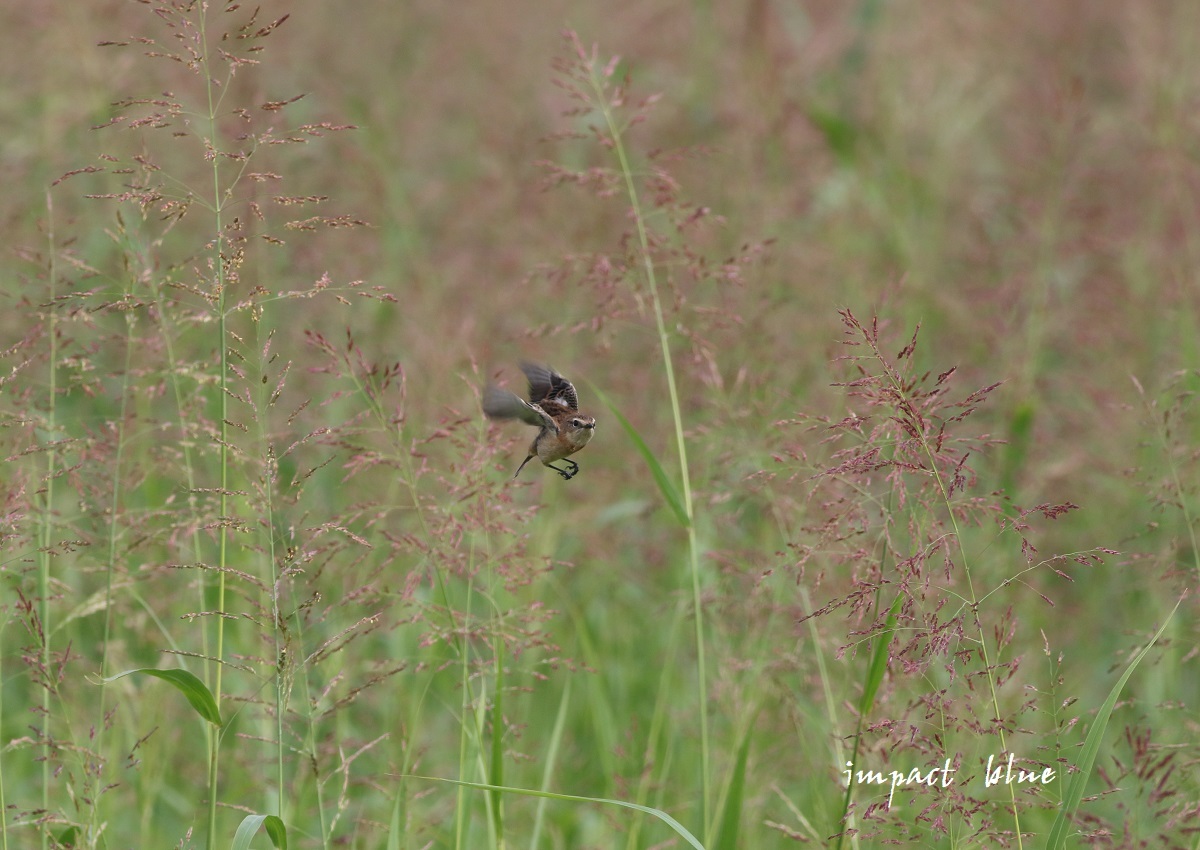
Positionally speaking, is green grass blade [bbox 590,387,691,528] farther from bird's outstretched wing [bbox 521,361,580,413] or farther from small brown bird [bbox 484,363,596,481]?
bird's outstretched wing [bbox 521,361,580,413]

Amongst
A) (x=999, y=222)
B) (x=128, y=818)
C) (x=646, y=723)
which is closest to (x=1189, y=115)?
(x=999, y=222)

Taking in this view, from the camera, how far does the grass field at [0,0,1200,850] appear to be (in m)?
2.35

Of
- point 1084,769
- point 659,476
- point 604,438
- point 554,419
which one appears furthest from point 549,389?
point 604,438

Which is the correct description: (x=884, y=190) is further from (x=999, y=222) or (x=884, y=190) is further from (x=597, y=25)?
(x=597, y=25)

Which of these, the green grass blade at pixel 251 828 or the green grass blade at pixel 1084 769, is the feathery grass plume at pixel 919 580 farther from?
the green grass blade at pixel 251 828

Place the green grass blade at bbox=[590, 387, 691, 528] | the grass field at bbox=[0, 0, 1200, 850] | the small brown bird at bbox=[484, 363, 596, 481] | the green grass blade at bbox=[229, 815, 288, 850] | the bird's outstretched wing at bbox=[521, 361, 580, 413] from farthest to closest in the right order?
the bird's outstretched wing at bbox=[521, 361, 580, 413]
the small brown bird at bbox=[484, 363, 596, 481]
the green grass blade at bbox=[590, 387, 691, 528]
the grass field at bbox=[0, 0, 1200, 850]
the green grass blade at bbox=[229, 815, 288, 850]

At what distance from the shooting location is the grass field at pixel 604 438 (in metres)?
2.35

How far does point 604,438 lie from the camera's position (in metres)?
→ 5.39

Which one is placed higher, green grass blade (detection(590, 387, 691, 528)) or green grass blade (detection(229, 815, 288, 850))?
green grass blade (detection(590, 387, 691, 528))

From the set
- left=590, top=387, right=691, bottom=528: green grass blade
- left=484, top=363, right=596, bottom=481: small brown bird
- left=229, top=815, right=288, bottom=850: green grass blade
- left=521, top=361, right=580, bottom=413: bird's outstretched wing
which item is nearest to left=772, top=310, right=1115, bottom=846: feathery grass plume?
left=590, top=387, right=691, bottom=528: green grass blade

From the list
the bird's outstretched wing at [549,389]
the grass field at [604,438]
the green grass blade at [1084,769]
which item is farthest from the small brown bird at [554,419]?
the green grass blade at [1084,769]

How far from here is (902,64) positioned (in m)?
7.35

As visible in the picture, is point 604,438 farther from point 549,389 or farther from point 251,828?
point 251,828

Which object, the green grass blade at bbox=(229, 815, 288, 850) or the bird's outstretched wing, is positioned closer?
the green grass blade at bbox=(229, 815, 288, 850)
